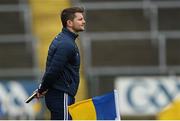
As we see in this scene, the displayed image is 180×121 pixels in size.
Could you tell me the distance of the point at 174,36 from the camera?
15.2 metres

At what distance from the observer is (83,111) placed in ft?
22.3

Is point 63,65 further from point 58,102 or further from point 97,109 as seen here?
point 97,109

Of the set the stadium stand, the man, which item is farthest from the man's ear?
the stadium stand

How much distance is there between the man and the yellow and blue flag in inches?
3.6

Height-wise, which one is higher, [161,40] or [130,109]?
[161,40]

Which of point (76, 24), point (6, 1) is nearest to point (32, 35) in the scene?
point (6, 1)

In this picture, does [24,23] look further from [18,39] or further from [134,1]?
[134,1]

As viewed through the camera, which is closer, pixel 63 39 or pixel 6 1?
pixel 63 39

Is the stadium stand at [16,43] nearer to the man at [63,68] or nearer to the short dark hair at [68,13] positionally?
the man at [63,68]

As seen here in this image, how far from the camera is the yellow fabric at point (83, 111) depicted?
673cm

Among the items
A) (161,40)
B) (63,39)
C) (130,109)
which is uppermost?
(63,39)

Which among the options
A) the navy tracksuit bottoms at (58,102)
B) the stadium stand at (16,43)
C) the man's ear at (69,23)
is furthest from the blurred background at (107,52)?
the man's ear at (69,23)

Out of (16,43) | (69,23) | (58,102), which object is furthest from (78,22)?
(16,43)

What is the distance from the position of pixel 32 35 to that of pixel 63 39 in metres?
8.87
